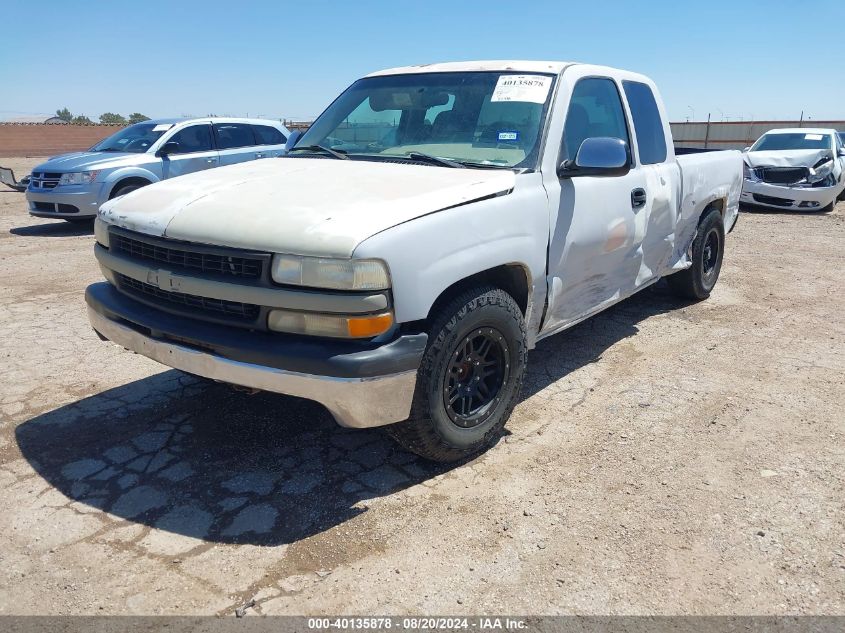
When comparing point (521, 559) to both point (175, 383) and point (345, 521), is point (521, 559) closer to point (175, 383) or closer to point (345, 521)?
point (345, 521)

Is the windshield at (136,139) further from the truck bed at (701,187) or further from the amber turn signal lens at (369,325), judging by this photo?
the amber turn signal lens at (369,325)

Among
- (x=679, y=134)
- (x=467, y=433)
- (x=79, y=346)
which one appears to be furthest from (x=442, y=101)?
(x=679, y=134)

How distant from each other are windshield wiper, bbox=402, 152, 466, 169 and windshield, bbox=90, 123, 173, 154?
7866 mm

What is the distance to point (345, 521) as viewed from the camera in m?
2.87

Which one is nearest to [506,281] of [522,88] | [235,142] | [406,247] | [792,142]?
[406,247]

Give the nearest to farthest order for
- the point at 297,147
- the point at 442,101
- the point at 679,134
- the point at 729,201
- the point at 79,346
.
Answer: the point at 442,101, the point at 297,147, the point at 79,346, the point at 729,201, the point at 679,134

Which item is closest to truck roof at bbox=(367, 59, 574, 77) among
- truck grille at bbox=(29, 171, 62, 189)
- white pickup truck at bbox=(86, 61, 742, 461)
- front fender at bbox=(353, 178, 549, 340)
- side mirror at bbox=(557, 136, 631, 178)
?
white pickup truck at bbox=(86, 61, 742, 461)

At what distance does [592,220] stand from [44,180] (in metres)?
9.08

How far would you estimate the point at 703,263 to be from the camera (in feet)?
20.0

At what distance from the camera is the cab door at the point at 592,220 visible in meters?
3.66

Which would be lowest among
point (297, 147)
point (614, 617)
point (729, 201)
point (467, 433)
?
point (614, 617)

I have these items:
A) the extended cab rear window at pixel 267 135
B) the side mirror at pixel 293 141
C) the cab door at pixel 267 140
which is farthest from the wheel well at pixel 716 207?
the extended cab rear window at pixel 267 135

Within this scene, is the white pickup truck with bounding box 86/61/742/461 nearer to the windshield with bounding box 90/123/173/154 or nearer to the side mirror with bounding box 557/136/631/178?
the side mirror with bounding box 557/136/631/178

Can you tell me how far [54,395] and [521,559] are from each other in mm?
3073
